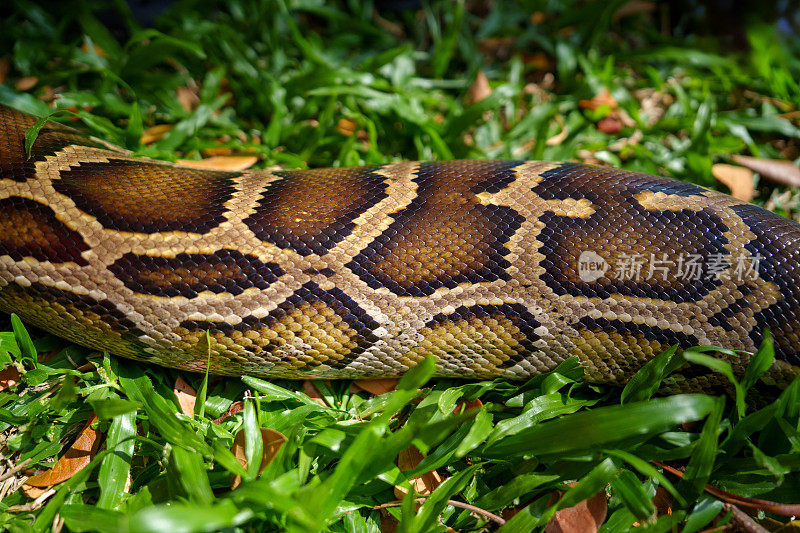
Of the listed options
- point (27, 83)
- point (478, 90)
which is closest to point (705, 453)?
point (478, 90)

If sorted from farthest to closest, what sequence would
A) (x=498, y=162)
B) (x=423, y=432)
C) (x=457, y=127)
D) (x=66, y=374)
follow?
(x=457, y=127) < (x=498, y=162) < (x=66, y=374) < (x=423, y=432)

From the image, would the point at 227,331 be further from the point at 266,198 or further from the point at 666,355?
the point at 666,355

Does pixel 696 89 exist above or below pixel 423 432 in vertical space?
above

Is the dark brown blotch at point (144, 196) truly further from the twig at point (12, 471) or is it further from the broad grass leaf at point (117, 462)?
the twig at point (12, 471)

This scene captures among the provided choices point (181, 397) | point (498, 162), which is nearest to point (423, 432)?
point (181, 397)

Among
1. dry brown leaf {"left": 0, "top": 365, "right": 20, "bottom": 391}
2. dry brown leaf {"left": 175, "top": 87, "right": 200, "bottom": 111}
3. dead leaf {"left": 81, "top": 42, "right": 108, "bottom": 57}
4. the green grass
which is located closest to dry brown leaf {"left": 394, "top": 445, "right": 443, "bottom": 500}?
the green grass

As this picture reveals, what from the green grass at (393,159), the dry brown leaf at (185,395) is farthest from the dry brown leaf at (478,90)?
the dry brown leaf at (185,395)
